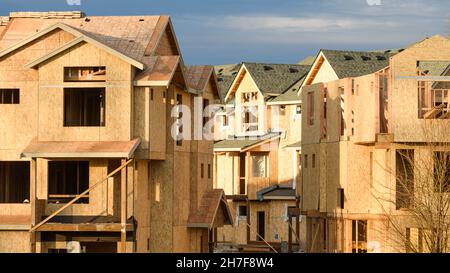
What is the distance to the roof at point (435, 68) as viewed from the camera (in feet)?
200

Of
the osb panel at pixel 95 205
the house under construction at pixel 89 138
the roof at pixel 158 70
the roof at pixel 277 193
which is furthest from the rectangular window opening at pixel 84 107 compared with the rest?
the roof at pixel 277 193

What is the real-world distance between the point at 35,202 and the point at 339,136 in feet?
52.2

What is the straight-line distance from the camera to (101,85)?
161ft

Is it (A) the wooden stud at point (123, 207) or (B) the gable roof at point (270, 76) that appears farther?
(B) the gable roof at point (270, 76)

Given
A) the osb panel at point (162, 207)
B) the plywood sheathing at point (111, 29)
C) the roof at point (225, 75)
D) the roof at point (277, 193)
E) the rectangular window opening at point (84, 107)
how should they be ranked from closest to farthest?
1. the rectangular window opening at point (84, 107)
2. the plywood sheathing at point (111, 29)
3. the osb panel at point (162, 207)
4. the roof at point (277, 193)
5. the roof at point (225, 75)

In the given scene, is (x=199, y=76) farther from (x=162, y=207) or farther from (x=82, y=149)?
(x=82, y=149)

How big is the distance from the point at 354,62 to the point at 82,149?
31.5m

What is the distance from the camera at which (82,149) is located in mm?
48656

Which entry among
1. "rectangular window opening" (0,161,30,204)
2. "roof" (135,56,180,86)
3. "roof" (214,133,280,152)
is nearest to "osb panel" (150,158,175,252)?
"roof" (135,56,180,86)

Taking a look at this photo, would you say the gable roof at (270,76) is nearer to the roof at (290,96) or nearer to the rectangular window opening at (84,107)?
the roof at (290,96)

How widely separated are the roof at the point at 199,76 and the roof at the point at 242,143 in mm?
26206

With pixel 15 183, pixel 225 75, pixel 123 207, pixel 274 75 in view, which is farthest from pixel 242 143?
pixel 123 207

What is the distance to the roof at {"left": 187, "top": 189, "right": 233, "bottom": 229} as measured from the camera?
55.7 metres
